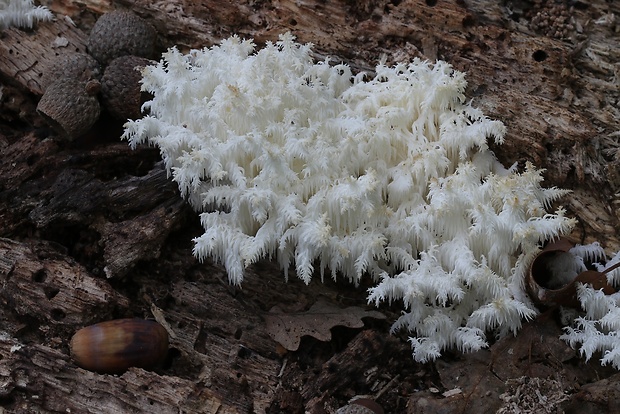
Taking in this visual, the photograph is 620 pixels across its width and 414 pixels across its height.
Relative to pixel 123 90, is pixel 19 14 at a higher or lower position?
higher

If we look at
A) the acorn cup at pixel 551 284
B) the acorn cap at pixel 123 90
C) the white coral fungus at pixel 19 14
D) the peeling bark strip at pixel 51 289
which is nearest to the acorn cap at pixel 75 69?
the acorn cap at pixel 123 90

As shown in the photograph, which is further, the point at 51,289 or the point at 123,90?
the point at 123,90

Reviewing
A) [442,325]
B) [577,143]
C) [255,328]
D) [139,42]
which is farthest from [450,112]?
[139,42]

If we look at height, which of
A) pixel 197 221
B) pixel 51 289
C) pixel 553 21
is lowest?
pixel 51 289

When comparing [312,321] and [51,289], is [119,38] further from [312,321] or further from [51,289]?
[312,321]

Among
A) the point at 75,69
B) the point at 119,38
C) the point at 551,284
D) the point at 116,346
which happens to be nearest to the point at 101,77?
the point at 75,69

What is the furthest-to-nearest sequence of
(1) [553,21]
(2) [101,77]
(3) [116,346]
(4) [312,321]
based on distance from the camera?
1. (1) [553,21]
2. (2) [101,77]
3. (4) [312,321]
4. (3) [116,346]

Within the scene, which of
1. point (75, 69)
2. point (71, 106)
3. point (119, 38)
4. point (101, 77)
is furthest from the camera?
point (119, 38)

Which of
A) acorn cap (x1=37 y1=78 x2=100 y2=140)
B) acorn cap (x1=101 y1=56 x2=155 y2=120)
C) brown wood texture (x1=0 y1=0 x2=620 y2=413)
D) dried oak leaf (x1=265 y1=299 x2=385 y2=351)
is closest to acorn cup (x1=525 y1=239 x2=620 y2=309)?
brown wood texture (x1=0 y1=0 x2=620 y2=413)
